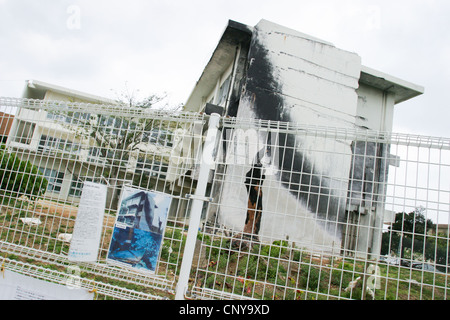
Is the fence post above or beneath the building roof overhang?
beneath

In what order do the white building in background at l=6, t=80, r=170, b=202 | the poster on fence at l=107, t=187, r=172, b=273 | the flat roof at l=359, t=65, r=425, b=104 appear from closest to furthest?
the poster on fence at l=107, t=187, r=172, b=273, the white building in background at l=6, t=80, r=170, b=202, the flat roof at l=359, t=65, r=425, b=104

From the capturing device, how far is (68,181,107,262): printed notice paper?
2.32m

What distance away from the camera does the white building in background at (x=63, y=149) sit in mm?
2688

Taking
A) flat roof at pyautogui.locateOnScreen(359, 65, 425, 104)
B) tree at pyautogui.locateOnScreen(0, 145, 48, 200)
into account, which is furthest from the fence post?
flat roof at pyautogui.locateOnScreen(359, 65, 425, 104)

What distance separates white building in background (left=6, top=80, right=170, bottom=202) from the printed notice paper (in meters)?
0.17

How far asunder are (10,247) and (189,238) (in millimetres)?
1728

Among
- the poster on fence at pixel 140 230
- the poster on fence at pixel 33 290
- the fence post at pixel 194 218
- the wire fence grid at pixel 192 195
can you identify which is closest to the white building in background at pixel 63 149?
the wire fence grid at pixel 192 195

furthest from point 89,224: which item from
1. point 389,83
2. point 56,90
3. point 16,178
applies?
point 56,90

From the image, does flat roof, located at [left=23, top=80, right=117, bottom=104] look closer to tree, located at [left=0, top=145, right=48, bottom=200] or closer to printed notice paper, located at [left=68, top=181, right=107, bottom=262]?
tree, located at [left=0, top=145, right=48, bottom=200]

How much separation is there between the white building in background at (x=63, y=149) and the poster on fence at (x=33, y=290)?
0.72 metres

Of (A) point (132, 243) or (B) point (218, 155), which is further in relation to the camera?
(B) point (218, 155)
